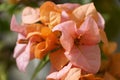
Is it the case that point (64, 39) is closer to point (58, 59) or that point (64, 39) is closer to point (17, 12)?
point (58, 59)

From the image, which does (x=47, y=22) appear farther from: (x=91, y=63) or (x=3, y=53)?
(x=3, y=53)

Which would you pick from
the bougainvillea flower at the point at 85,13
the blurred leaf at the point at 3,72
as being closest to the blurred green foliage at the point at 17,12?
the blurred leaf at the point at 3,72

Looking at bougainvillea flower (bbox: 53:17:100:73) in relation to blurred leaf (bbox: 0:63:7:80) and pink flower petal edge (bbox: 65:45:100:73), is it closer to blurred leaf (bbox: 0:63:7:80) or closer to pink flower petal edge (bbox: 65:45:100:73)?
pink flower petal edge (bbox: 65:45:100:73)

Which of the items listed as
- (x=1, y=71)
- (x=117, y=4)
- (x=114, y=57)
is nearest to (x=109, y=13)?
(x=117, y=4)

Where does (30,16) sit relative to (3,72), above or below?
above

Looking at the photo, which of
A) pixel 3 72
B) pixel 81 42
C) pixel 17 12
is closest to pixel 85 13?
pixel 81 42

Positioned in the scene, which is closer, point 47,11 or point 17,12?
point 47,11

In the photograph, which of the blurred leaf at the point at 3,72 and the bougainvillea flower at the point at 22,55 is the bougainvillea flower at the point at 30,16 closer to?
the bougainvillea flower at the point at 22,55
